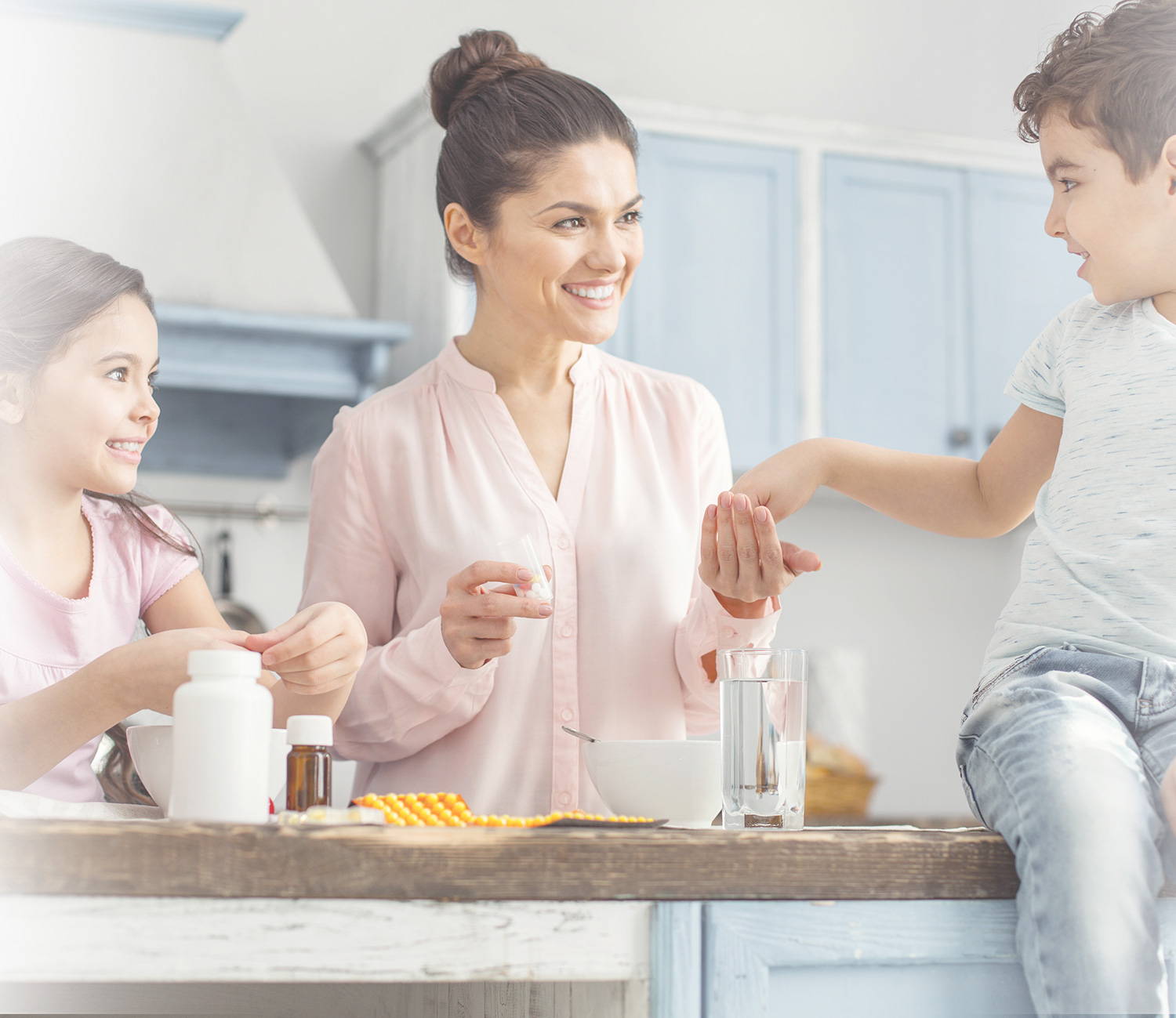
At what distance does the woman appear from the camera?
1.43 m

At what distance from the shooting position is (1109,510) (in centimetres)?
99

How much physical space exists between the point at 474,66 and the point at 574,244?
0.28m

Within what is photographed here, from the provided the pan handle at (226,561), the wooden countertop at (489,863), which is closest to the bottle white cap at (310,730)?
the wooden countertop at (489,863)

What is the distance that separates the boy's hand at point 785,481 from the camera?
1139mm

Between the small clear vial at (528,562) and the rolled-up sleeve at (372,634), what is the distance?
19 centimetres

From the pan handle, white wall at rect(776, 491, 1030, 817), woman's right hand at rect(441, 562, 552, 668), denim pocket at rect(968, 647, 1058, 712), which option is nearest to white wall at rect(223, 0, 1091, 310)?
the pan handle

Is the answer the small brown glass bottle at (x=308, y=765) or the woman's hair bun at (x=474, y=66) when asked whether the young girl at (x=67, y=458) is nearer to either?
the small brown glass bottle at (x=308, y=765)

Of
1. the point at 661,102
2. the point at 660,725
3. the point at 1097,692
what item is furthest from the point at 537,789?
the point at 661,102

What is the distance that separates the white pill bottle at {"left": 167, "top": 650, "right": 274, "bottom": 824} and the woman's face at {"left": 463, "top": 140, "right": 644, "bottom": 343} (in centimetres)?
76

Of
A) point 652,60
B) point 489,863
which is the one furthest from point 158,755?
point 652,60

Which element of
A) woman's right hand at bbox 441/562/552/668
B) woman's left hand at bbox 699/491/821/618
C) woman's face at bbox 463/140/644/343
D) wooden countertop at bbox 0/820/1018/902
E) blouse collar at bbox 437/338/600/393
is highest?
woman's face at bbox 463/140/644/343

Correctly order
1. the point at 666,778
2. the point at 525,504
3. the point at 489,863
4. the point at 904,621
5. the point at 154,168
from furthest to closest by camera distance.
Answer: the point at 904,621 → the point at 154,168 → the point at 525,504 → the point at 666,778 → the point at 489,863

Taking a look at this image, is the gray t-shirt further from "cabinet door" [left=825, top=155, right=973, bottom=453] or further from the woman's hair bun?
"cabinet door" [left=825, top=155, right=973, bottom=453]

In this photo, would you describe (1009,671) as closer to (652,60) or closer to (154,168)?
(154,168)
